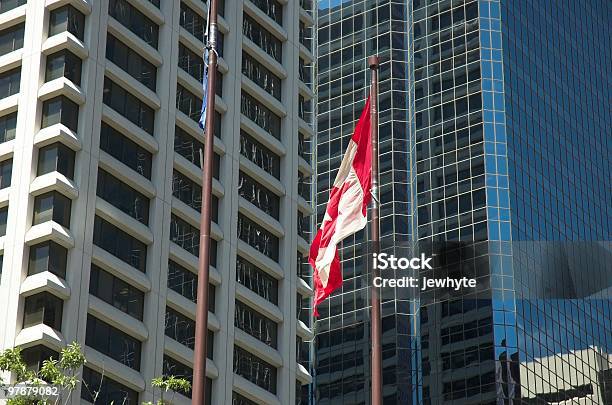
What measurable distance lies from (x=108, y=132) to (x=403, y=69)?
298ft

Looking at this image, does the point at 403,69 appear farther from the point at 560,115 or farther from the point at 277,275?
the point at 277,275

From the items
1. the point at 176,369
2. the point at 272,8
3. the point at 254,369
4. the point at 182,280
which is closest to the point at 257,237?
the point at 254,369

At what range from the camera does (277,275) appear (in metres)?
84.2

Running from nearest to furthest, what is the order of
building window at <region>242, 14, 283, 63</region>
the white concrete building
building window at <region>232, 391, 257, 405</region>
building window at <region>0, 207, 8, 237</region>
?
the white concrete building, building window at <region>0, 207, 8, 237</region>, building window at <region>232, 391, 257, 405</region>, building window at <region>242, 14, 283, 63</region>

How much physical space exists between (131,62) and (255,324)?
52.9 ft

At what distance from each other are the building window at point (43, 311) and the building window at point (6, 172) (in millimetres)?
6424

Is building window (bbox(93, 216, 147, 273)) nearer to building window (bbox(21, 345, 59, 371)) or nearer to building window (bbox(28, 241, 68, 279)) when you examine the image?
building window (bbox(28, 241, 68, 279))

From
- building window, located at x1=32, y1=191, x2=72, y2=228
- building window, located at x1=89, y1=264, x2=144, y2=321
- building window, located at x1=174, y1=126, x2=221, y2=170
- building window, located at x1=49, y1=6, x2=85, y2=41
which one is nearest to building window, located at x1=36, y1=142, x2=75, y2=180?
building window, located at x1=32, y1=191, x2=72, y2=228

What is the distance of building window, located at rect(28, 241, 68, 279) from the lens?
67188mm

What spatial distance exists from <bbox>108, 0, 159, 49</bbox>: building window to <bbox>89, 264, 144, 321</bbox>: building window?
1412cm

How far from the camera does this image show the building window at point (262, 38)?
8869 centimetres

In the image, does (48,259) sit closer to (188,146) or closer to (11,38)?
(11,38)

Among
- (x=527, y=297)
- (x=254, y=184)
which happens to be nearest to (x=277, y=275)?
(x=254, y=184)

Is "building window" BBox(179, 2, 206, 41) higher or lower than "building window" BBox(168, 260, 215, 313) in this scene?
higher
